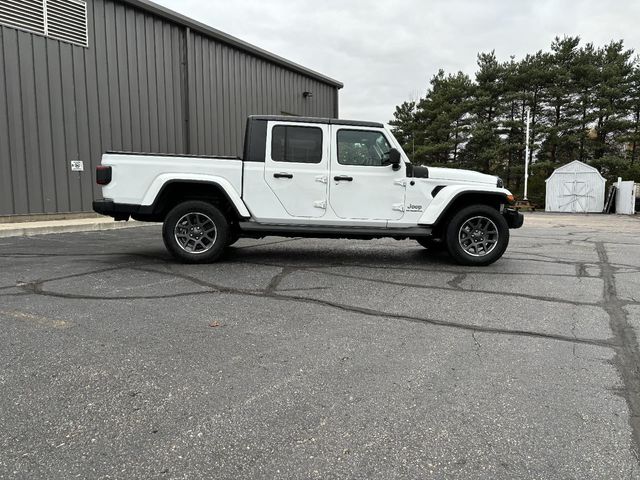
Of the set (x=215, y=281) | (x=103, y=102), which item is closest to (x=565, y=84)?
(x=103, y=102)

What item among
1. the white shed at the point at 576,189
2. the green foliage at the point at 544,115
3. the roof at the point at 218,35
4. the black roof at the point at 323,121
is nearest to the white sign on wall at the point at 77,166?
the roof at the point at 218,35

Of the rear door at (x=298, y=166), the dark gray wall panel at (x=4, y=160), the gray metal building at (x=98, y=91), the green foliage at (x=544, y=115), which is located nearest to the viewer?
the rear door at (x=298, y=166)

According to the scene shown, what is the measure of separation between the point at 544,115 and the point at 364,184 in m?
33.8

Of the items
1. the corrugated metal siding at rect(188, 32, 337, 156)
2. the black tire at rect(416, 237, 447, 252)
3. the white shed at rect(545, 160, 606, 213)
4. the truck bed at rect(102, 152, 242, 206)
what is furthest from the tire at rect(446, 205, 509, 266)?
the white shed at rect(545, 160, 606, 213)

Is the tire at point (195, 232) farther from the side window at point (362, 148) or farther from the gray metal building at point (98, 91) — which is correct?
the gray metal building at point (98, 91)

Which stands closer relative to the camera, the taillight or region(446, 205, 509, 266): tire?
the taillight

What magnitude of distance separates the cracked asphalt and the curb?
170 inches

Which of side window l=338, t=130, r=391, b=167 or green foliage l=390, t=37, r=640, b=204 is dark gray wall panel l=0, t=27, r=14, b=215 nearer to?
side window l=338, t=130, r=391, b=167

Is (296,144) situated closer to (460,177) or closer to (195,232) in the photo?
(195,232)

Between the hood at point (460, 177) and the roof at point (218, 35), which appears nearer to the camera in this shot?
the hood at point (460, 177)

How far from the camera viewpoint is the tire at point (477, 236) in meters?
6.75

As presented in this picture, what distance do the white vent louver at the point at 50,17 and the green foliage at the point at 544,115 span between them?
26.5 meters

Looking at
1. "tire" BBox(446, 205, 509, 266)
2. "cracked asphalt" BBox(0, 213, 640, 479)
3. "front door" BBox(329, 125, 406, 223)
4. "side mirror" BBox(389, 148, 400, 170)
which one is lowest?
"cracked asphalt" BBox(0, 213, 640, 479)

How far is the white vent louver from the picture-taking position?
10664mm
